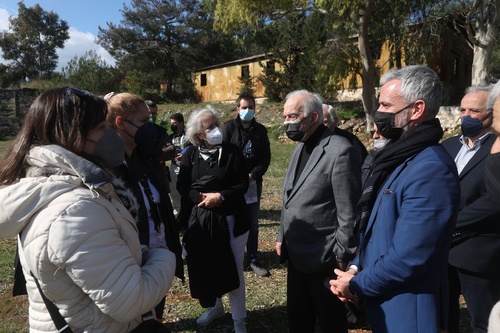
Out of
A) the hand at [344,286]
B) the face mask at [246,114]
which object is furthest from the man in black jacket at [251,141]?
the hand at [344,286]

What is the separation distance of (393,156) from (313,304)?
4.92ft

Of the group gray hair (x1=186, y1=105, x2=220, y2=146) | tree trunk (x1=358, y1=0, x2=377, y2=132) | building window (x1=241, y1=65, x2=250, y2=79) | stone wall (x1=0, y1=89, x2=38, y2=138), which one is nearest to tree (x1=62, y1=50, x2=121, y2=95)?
stone wall (x1=0, y1=89, x2=38, y2=138)

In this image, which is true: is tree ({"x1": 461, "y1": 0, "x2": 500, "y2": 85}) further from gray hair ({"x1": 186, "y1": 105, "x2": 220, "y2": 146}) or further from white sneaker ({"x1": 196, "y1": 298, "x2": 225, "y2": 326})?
white sneaker ({"x1": 196, "y1": 298, "x2": 225, "y2": 326})

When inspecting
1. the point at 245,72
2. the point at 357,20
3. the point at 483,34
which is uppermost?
the point at 357,20

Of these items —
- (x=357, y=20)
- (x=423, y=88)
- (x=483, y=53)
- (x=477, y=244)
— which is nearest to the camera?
(x=423, y=88)

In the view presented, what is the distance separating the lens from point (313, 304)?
9.70ft

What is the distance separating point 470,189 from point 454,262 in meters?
0.50

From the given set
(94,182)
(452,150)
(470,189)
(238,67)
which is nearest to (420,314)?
(470,189)

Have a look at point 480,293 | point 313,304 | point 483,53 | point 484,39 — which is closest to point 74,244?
point 313,304

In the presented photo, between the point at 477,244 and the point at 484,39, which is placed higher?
the point at 484,39

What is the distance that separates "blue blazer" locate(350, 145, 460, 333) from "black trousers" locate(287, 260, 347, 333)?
780 millimetres

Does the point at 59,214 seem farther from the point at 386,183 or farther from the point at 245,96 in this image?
the point at 245,96

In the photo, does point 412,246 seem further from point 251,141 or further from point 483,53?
point 483,53

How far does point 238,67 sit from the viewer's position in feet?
96.6
